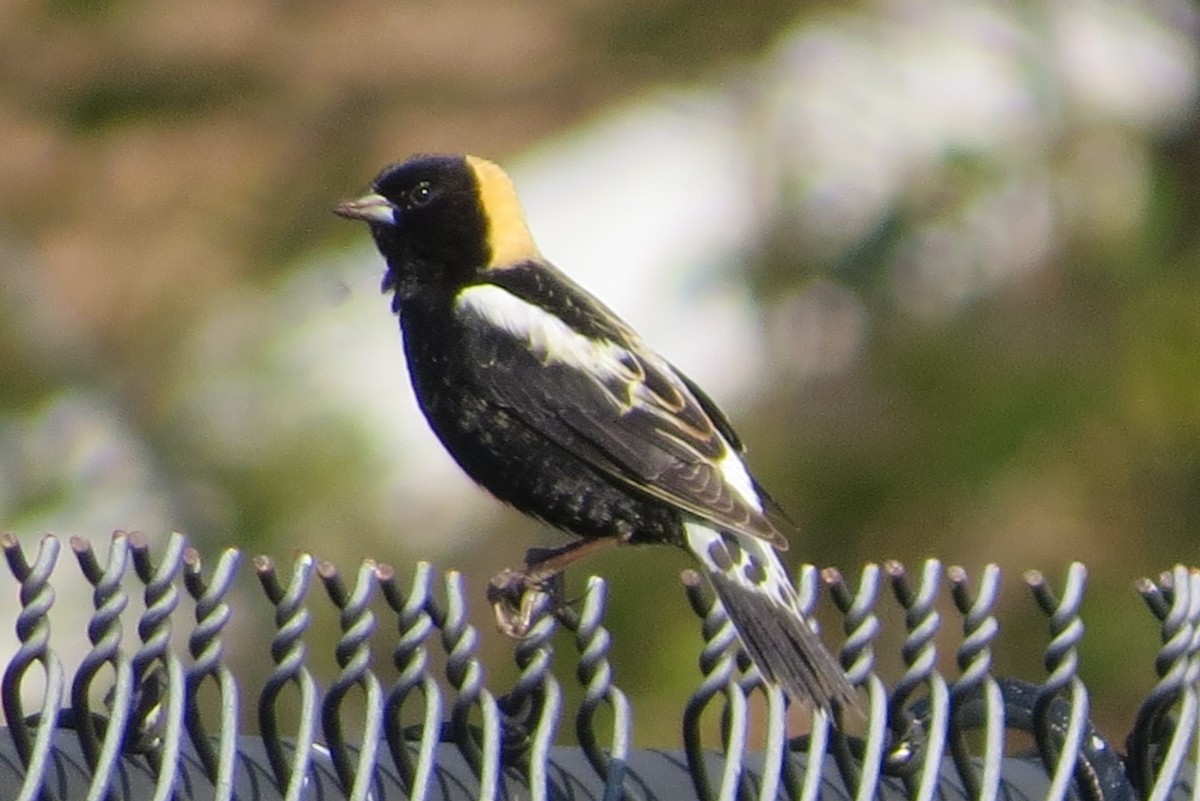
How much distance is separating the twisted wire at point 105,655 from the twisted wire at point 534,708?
43 cm

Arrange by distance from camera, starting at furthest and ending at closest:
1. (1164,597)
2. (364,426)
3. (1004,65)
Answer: (1004,65) < (364,426) < (1164,597)

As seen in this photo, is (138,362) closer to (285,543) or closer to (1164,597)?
(285,543)

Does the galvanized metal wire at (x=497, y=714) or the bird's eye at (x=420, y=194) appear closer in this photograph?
the galvanized metal wire at (x=497, y=714)

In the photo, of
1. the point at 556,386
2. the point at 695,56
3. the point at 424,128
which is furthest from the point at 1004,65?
the point at 556,386

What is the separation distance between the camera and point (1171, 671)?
8.87 feet

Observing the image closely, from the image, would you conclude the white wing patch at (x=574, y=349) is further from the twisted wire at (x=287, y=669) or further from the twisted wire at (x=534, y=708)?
the twisted wire at (x=287, y=669)

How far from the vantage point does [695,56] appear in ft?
29.3

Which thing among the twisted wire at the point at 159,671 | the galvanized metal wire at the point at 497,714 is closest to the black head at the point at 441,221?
the galvanized metal wire at the point at 497,714

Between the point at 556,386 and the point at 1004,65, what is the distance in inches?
179

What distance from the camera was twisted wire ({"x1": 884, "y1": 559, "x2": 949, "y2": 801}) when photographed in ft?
8.49

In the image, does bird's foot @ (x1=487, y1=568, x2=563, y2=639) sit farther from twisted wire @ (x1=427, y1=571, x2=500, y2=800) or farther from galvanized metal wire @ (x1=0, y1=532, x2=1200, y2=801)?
twisted wire @ (x1=427, y1=571, x2=500, y2=800)

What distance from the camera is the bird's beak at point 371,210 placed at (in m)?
4.87

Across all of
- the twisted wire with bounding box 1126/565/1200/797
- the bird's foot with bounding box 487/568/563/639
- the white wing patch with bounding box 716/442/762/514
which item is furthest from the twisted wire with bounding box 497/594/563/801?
→ the white wing patch with bounding box 716/442/762/514

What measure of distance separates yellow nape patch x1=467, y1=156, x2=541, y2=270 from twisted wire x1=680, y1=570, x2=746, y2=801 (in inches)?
95.7
